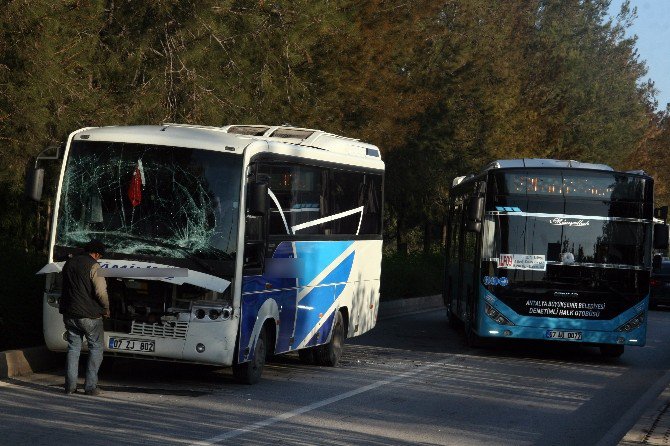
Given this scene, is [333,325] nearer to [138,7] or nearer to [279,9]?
[138,7]

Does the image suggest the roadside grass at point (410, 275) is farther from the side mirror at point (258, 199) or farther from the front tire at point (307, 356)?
the side mirror at point (258, 199)

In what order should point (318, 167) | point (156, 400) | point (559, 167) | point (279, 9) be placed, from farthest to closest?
point (279, 9) → point (559, 167) → point (318, 167) → point (156, 400)

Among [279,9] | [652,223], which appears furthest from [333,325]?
[279,9]

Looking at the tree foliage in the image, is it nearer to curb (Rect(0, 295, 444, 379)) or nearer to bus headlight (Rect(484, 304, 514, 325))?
curb (Rect(0, 295, 444, 379))

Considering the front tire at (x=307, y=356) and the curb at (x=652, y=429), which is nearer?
the curb at (x=652, y=429)

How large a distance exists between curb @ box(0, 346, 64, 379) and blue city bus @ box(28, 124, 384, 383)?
22.1 inches

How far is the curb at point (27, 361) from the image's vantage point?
50.3 feet

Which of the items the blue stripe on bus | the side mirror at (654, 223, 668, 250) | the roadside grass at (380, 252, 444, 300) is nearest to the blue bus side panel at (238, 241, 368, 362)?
the blue stripe on bus

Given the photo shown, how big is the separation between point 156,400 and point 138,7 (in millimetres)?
10684

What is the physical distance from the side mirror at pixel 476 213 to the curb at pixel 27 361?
7728 mm

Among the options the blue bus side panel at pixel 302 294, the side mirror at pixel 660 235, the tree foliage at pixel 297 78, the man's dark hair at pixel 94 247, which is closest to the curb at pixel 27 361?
the man's dark hair at pixel 94 247

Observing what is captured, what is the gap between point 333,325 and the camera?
62.0 feet

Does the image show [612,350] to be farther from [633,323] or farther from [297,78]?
[297,78]

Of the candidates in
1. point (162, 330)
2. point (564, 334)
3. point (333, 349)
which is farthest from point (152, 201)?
point (564, 334)
